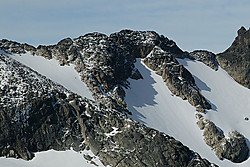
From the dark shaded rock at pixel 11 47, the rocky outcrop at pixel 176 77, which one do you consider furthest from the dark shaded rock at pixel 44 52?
the rocky outcrop at pixel 176 77

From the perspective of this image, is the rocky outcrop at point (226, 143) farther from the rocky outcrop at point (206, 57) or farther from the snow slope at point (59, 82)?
the rocky outcrop at point (206, 57)

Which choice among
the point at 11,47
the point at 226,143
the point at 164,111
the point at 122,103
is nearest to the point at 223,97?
the point at 164,111

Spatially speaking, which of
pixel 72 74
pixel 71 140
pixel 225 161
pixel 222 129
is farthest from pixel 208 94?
pixel 71 140

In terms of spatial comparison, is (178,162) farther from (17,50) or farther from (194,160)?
(17,50)

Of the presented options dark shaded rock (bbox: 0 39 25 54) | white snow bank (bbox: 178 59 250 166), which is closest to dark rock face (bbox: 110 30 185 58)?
white snow bank (bbox: 178 59 250 166)

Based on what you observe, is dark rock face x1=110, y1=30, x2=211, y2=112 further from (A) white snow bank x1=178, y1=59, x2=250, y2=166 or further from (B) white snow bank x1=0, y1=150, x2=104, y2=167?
(B) white snow bank x1=0, y1=150, x2=104, y2=167

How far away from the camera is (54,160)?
68188 mm

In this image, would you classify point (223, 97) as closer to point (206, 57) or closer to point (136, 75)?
point (206, 57)

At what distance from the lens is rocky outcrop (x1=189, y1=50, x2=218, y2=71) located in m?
120

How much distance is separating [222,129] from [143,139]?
2568 cm

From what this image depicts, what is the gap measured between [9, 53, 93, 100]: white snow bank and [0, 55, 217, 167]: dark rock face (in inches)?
455

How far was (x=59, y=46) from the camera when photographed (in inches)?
3957

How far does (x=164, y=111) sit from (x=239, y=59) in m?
38.0

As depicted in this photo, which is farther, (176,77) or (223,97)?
(223,97)
